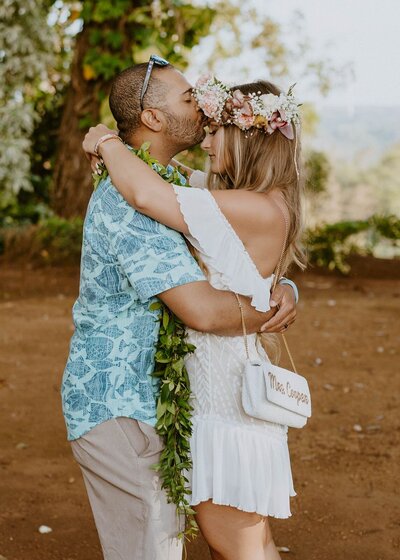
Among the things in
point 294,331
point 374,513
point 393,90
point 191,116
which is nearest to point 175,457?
point 191,116

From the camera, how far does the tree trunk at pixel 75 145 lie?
519 inches

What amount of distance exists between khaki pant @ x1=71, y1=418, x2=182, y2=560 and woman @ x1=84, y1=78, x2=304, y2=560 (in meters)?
0.12

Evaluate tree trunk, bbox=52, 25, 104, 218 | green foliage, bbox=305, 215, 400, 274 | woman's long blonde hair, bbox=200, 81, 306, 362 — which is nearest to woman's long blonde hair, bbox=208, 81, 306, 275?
woman's long blonde hair, bbox=200, 81, 306, 362

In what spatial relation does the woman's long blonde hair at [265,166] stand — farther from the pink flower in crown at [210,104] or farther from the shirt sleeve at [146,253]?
the shirt sleeve at [146,253]

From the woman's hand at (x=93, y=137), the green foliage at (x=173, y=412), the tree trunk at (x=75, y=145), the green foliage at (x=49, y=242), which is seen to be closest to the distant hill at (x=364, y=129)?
the tree trunk at (x=75, y=145)

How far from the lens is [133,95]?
8.66 feet

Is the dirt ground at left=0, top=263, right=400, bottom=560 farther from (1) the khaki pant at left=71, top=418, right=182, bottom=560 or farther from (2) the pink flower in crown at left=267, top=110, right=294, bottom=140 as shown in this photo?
(2) the pink flower in crown at left=267, top=110, right=294, bottom=140

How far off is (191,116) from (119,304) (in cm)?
64

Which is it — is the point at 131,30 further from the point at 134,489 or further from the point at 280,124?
the point at 134,489

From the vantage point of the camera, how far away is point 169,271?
2375 mm

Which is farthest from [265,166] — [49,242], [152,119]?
[49,242]

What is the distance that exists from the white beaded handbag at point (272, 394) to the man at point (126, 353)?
136 millimetres

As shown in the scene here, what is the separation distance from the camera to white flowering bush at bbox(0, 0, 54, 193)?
13.5 meters

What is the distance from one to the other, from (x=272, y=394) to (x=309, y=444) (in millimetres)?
3471
